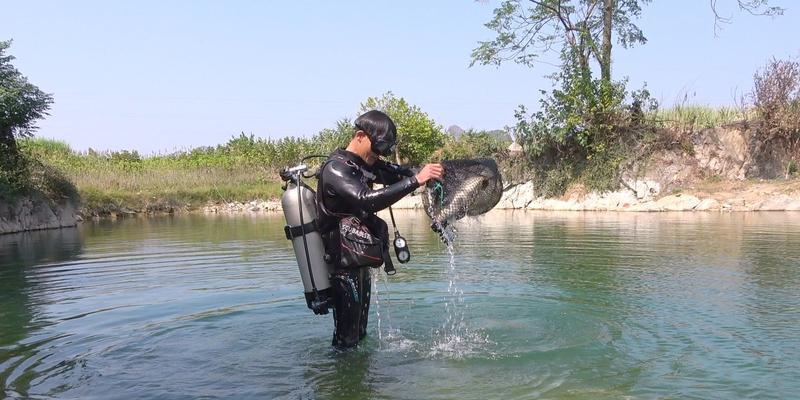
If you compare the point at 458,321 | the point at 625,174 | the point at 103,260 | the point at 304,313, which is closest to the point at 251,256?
the point at 103,260

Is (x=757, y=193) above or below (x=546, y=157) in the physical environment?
below

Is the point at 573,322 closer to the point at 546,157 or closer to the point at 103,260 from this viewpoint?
the point at 103,260

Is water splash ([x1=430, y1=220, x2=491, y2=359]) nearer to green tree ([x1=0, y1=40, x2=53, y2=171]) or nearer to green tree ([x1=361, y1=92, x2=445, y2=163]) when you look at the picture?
green tree ([x1=0, y1=40, x2=53, y2=171])

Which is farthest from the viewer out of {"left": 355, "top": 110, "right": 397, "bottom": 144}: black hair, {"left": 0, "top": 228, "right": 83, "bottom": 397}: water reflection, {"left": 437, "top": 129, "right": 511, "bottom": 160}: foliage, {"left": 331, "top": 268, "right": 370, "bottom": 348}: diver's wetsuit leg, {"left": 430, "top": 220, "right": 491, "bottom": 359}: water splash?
{"left": 437, "top": 129, "right": 511, "bottom": 160}: foliage

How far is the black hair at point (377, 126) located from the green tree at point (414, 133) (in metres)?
30.7

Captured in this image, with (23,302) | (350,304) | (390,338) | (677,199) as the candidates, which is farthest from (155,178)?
(350,304)

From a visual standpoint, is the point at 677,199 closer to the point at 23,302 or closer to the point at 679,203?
the point at 679,203

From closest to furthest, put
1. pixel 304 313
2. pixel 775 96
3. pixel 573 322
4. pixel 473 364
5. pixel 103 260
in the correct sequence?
pixel 473 364 → pixel 573 322 → pixel 304 313 → pixel 103 260 → pixel 775 96

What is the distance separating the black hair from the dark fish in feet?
1.79

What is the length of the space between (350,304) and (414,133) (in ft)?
103

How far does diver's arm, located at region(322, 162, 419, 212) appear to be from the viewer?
15.3 feet

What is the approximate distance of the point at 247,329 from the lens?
21.3 ft

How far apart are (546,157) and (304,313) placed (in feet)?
75.2

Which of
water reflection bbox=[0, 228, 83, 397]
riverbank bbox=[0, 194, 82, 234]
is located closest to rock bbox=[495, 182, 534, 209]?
riverbank bbox=[0, 194, 82, 234]
